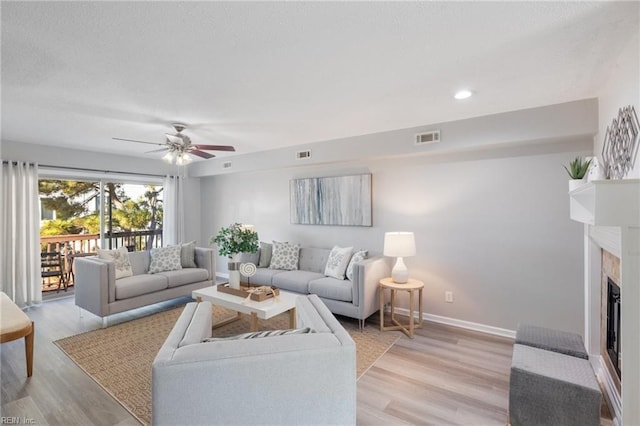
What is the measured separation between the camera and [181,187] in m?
6.09

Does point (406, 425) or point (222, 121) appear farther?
point (222, 121)

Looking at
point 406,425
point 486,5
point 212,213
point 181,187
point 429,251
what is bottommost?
point 406,425

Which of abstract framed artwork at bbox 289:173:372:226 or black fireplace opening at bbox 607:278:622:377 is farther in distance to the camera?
abstract framed artwork at bbox 289:173:372:226

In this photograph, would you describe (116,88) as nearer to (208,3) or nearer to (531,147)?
(208,3)

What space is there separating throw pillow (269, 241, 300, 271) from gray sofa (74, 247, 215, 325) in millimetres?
1065

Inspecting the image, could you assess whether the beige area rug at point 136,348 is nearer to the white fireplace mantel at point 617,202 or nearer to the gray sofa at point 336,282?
the gray sofa at point 336,282

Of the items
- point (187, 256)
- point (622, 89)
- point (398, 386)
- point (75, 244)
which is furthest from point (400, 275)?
point (75, 244)

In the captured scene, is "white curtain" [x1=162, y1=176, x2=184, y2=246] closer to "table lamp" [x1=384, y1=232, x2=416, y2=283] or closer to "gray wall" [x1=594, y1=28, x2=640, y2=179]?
"table lamp" [x1=384, y1=232, x2=416, y2=283]

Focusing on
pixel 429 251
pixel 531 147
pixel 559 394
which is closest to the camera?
pixel 559 394

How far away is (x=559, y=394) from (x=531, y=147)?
2379mm

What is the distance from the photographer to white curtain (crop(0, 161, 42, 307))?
160 inches

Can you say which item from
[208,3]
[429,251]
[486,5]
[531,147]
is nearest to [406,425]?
[429,251]

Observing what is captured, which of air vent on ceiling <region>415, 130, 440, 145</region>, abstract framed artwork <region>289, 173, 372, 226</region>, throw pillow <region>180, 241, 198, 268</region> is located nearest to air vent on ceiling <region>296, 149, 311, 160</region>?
abstract framed artwork <region>289, 173, 372, 226</region>
